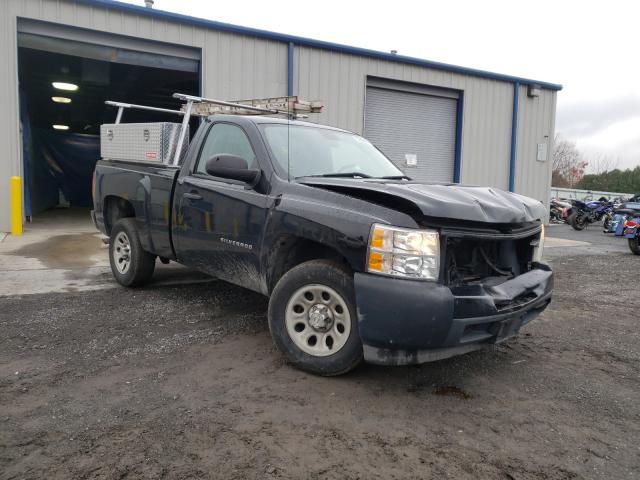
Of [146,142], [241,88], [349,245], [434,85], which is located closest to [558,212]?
[434,85]

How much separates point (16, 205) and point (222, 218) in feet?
25.7

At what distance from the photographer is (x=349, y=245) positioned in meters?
3.30

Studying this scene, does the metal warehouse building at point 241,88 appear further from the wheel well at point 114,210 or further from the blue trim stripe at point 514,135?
the wheel well at point 114,210

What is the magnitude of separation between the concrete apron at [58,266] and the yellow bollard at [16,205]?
0.21 metres

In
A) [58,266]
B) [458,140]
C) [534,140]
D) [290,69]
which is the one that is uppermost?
[290,69]

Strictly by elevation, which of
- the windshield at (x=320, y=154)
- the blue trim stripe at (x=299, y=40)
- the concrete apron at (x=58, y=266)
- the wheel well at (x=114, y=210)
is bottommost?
the concrete apron at (x=58, y=266)

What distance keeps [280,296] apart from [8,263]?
5705 millimetres

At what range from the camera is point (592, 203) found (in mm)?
20609

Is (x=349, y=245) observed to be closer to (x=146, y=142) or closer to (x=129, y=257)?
(x=146, y=142)

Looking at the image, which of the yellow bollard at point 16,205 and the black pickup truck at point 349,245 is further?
the yellow bollard at point 16,205

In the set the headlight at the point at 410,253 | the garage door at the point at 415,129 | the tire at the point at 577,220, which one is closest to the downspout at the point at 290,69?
→ the garage door at the point at 415,129

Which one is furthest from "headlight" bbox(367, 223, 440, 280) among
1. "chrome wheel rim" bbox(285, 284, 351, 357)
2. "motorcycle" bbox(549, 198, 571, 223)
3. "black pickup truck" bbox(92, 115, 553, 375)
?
"motorcycle" bbox(549, 198, 571, 223)

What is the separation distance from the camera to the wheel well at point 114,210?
6180mm

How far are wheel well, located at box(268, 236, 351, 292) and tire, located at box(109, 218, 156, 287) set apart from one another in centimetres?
246
